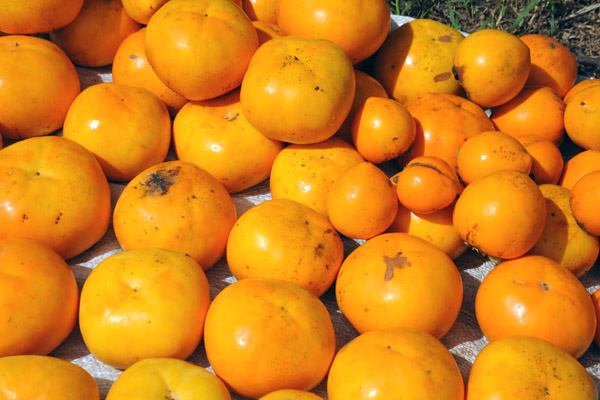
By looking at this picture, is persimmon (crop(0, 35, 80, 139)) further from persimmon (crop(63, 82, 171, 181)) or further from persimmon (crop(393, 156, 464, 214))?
persimmon (crop(393, 156, 464, 214))

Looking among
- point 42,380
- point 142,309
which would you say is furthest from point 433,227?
point 42,380

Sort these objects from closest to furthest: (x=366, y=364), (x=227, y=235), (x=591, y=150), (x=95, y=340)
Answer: (x=366, y=364) < (x=95, y=340) < (x=227, y=235) < (x=591, y=150)

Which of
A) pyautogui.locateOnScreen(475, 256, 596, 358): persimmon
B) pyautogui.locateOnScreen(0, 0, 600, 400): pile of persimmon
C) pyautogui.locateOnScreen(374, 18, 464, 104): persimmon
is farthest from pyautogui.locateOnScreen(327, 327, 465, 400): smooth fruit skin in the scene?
A: pyautogui.locateOnScreen(374, 18, 464, 104): persimmon

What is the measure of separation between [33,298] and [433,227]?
1.26 metres

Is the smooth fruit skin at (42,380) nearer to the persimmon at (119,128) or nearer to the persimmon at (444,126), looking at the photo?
the persimmon at (119,128)

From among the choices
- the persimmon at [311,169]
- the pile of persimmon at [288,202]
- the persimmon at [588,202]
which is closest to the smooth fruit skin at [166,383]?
the pile of persimmon at [288,202]

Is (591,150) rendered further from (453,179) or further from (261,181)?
(261,181)

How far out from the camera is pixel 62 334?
181 centimetres

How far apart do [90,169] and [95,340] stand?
62 centimetres

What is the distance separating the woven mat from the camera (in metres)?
1.82

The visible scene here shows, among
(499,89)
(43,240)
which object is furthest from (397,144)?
(43,240)

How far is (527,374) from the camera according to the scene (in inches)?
61.0

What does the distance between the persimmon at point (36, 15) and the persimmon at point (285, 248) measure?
3.75 feet

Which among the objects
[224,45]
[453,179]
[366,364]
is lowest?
[366,364]
